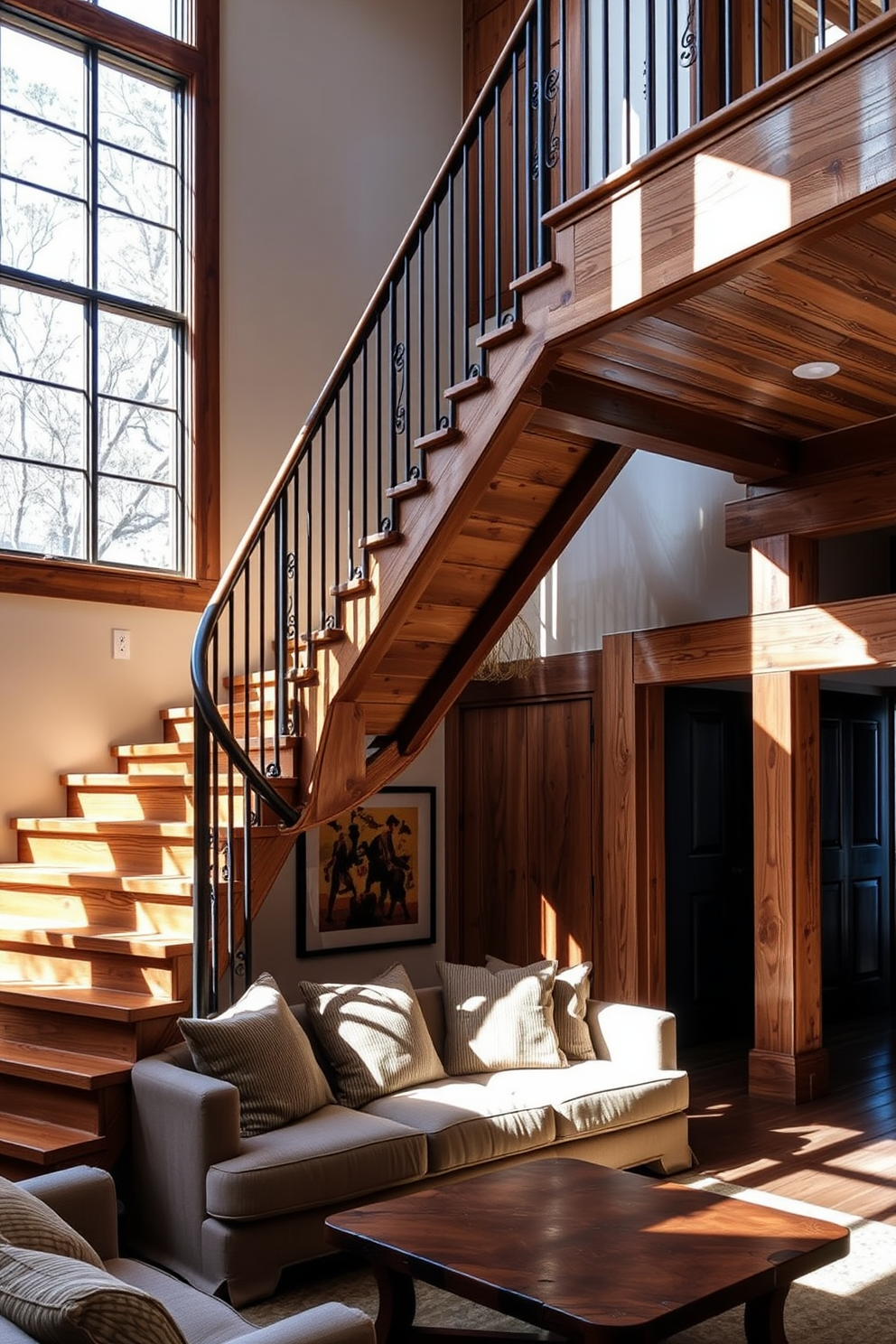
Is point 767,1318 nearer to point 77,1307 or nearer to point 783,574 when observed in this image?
point 77,1307

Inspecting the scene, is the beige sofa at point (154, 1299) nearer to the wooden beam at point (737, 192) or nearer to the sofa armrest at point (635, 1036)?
the sofa armrest at point (635, 1036)

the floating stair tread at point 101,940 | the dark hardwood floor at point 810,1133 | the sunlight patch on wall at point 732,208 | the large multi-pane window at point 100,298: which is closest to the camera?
the sunlight patch on wall at point 732,208

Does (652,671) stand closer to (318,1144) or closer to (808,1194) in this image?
(808,1194)

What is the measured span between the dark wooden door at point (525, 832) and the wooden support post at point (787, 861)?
107cm

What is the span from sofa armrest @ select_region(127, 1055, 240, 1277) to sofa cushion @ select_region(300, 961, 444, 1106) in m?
0.61

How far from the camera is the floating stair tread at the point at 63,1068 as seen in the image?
12.9ft

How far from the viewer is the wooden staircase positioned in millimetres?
3973

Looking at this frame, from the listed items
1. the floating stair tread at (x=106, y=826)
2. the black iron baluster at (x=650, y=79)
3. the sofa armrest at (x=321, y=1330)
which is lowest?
the sofa armrest at (x=321, y=1330)

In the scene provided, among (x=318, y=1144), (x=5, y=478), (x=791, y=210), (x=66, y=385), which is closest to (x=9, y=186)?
(x=66, y=385)

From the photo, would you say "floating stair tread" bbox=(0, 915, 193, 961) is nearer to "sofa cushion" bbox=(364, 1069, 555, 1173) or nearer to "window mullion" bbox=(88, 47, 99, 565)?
"sofa cushion" bbox=(364, 1069, 555, 1173)

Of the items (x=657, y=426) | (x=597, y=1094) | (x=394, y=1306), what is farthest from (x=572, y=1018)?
(x=657, y=426)

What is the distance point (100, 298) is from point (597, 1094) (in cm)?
442

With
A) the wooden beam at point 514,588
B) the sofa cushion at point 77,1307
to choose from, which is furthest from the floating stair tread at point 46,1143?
the sofa cushion at point 77,1307

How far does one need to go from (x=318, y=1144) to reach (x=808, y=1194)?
182 cm
